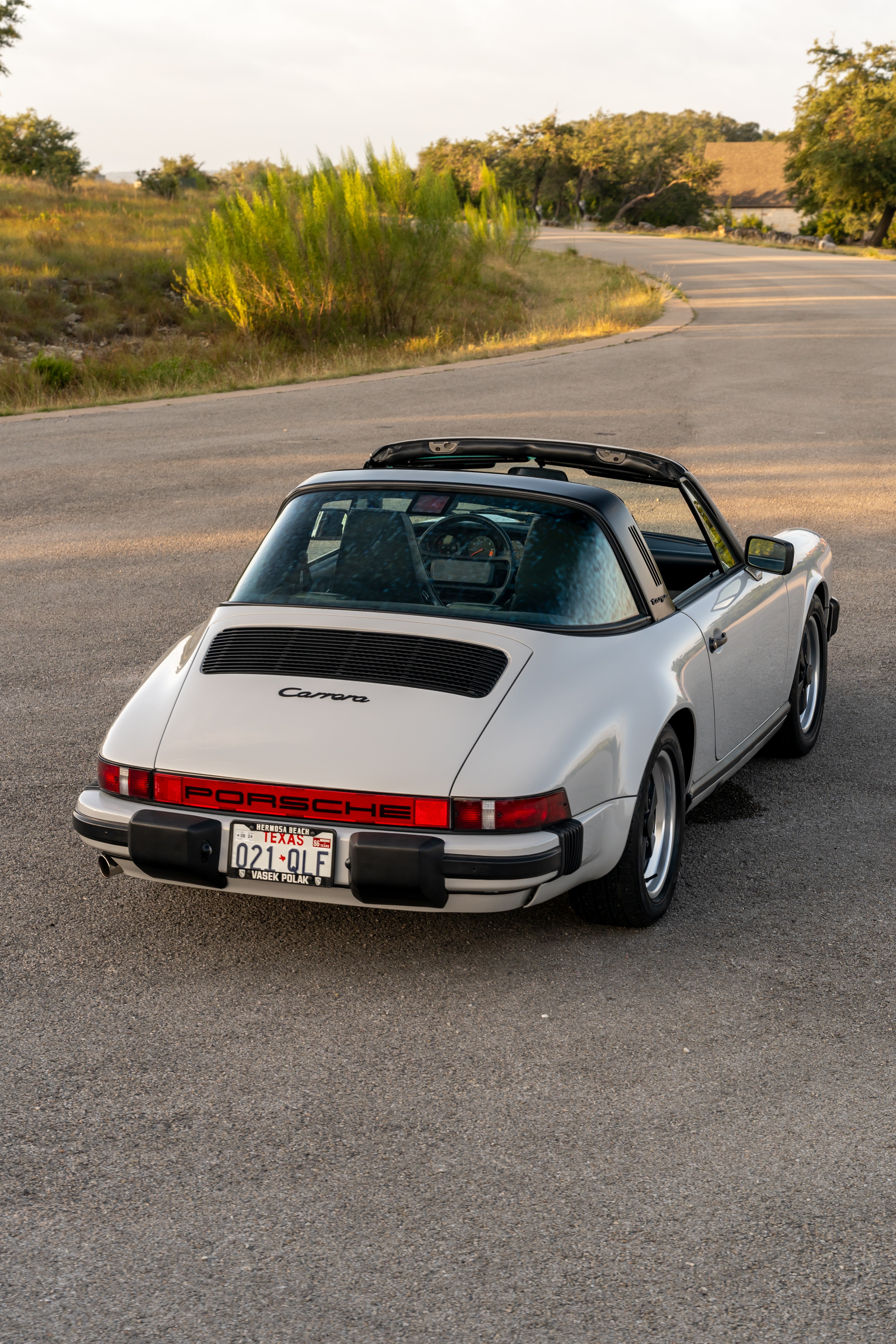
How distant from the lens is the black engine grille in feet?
13.0

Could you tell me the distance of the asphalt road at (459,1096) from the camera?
8.63 ft

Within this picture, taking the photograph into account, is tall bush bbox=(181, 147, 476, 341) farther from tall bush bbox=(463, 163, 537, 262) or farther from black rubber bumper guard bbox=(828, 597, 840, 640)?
black rubber bumper guard bbox=(828, 597, 840, 640)

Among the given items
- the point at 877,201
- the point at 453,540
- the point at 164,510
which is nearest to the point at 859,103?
the point at 877,201

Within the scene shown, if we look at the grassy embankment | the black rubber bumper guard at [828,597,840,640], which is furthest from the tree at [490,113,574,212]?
the black rubber bumper guard at [828,597,840,640]

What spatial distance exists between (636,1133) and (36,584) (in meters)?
7.65

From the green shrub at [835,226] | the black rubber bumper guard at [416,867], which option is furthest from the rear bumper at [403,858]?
the green shrub at [835,226]

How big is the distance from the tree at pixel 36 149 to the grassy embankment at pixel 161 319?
1943 cm

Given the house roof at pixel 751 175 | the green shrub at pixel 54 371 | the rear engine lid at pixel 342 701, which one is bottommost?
the green shrub at pixel 54 371

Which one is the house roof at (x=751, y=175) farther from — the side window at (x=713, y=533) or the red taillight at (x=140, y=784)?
the red taillight at (x=140, y=784)

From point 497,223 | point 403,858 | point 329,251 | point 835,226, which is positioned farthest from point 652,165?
point 403,858

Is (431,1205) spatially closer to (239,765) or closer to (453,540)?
(239,765)

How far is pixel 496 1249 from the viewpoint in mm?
2764

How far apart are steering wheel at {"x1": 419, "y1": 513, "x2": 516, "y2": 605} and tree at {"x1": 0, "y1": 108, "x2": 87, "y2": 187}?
63668mm

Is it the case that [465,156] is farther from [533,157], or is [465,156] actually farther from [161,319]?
[161,319]
